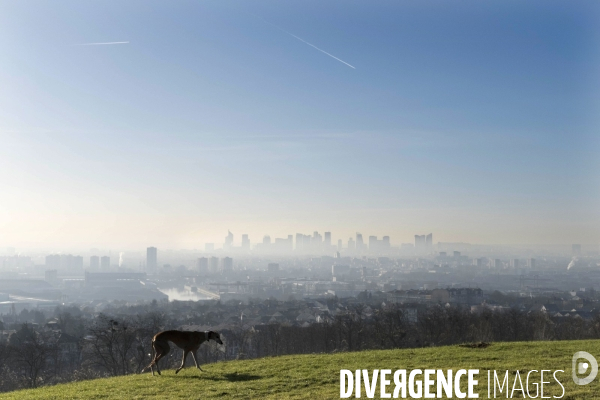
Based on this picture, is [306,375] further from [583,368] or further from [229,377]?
[583,368]

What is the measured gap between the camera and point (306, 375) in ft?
33.1

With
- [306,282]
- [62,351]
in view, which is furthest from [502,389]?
[306,282]

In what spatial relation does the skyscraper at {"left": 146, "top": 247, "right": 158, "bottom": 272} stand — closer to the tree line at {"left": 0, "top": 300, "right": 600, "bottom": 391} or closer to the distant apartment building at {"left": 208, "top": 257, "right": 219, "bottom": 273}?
the distant apartment building at {"left": 208, "top": 257, "right": 219, "bottom": 273}

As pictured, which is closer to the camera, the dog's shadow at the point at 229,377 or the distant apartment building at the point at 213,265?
the dog's shadow at the point at 229,377

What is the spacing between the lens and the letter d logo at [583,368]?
349 inches

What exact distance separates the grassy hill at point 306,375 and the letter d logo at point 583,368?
0.14 meters

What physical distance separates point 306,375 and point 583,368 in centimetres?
570

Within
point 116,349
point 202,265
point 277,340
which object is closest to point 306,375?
point 116,349

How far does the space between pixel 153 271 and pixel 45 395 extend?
623ft

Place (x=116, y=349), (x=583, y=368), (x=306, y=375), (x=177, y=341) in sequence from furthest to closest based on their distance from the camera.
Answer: (x=116, y=349)
(x=177, y=341)
(x=306, y=375)
(x=583, y=368)

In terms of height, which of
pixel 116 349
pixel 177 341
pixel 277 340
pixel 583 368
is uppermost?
pixel 177 341

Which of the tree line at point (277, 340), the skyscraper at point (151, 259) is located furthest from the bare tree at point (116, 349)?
the skyscraper at point (151, 259)

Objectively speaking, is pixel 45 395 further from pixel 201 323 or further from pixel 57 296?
pixel 57 296

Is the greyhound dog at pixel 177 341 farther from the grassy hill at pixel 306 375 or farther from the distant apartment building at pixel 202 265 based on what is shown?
the distant apartment building at pixel 202 265
